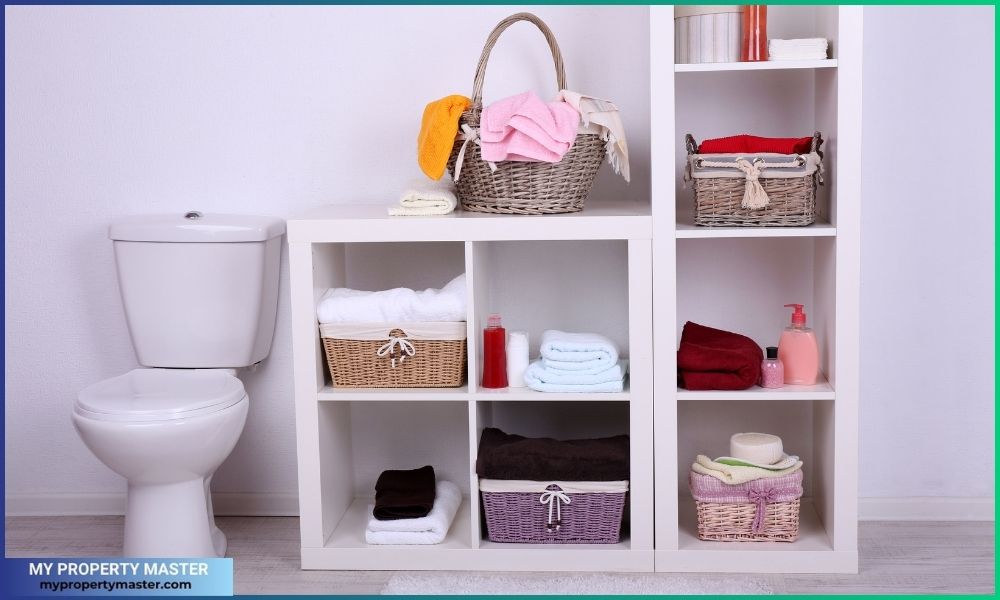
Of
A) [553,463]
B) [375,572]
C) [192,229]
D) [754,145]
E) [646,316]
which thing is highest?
[754,145]

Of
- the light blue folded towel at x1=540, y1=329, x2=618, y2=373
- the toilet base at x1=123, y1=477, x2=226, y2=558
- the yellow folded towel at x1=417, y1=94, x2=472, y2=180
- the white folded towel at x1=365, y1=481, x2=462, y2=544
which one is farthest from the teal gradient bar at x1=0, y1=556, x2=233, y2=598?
the yellow folded towel at x1=417, y1=94, x2=472, y2=180

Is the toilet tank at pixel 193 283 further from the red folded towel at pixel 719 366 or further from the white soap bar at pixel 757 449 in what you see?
the white soap bar at pixel 757 449

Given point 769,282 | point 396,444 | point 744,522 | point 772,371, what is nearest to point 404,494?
point 396,444

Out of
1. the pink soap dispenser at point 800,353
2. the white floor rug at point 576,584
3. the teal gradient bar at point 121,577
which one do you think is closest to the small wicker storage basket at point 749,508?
the white floor rug at point 576,584

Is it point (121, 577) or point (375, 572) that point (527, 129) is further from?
point (121, 577)

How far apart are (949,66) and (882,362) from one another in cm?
71

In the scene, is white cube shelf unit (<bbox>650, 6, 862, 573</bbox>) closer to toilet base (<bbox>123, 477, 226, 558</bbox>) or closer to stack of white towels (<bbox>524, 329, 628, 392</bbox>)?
stack of white towels (<bbox>524, 329, 628, 392</bbox>)

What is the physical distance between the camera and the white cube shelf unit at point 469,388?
2.32m

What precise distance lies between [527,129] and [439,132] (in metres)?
0.20

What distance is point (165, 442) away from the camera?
228 cm

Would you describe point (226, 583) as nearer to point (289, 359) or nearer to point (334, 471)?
point (334, 471)

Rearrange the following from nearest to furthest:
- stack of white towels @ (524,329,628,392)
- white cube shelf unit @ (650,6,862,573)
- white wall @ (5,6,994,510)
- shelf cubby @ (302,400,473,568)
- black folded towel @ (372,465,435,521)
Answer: white cube shelf unit @ (650,6,862,573)
stack of white towels @ (524,329,628,392)
black folded towel @ (372,465,435,521)
white wall @ (5,6,994,510)
shelf cubby @ (302,400,473,568)

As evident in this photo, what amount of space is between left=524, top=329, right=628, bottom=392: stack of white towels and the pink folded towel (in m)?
0.41

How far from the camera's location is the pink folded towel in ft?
7.37
